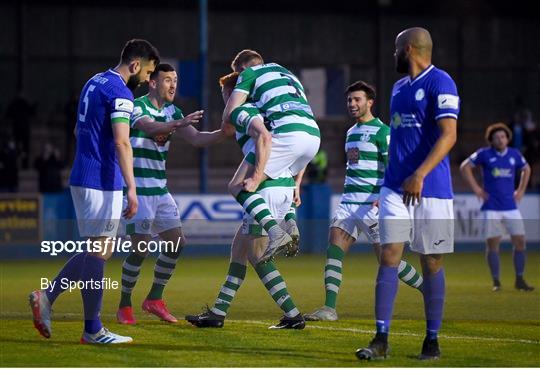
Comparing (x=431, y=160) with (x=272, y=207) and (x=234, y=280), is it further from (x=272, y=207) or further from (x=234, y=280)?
(x=234, y=280)

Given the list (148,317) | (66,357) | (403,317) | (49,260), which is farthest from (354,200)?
(49,260)

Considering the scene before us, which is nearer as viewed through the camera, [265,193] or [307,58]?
[265,193]

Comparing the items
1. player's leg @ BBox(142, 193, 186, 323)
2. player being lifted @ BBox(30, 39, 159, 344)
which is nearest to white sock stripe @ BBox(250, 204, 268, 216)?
player being lifted @ BBox(30, 39, 159, 344)

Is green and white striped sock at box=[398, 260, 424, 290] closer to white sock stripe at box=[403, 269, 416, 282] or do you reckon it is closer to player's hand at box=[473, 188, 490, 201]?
white sock stripe at box=[403, 269, 416, 282]

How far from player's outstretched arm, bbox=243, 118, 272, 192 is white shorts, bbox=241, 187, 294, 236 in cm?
31

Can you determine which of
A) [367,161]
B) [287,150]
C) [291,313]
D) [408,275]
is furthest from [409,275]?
[287,150]

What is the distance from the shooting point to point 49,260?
71.7 feet

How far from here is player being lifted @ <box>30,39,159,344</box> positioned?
976cm

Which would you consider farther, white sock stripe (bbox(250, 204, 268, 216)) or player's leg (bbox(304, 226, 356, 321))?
player's leg (bbox(304, 226, 356, 321))

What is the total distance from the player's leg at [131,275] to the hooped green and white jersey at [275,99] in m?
1.78

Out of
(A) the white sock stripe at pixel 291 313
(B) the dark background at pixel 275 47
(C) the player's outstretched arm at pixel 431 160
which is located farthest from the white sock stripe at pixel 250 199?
(B) the dark background at pixel 275 47

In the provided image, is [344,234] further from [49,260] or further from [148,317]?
[49,260]

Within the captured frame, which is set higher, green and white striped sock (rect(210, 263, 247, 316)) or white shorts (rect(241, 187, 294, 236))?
white shorts (rect(241, 187, 294, 236))

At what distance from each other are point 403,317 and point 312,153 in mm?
2409
